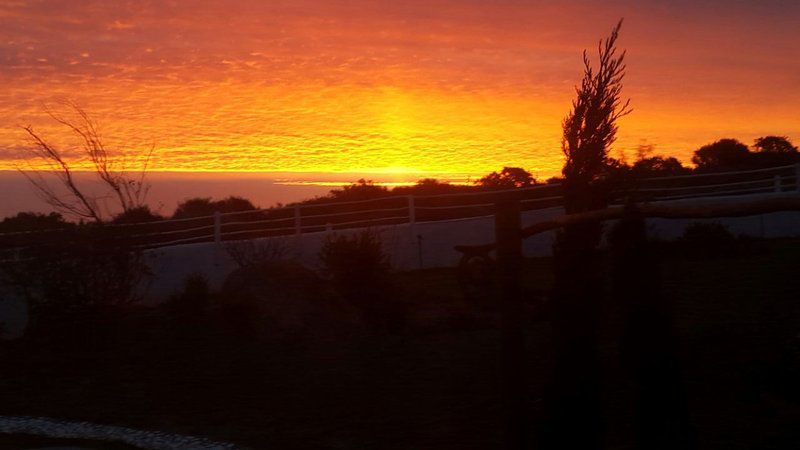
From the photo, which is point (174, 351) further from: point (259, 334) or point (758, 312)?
point (758, 312)

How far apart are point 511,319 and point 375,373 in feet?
12.0

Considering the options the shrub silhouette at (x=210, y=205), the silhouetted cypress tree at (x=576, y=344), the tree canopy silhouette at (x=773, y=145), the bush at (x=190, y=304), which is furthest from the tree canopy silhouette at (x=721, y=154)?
the silhouetted cypress tree at (x=576, y=344)

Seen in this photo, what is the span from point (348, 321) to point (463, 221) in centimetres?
966

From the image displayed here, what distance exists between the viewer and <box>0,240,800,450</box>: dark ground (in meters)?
7.87

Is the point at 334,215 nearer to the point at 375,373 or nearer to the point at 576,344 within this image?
the point at 375,373

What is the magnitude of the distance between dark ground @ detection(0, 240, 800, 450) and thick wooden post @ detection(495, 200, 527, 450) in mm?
233

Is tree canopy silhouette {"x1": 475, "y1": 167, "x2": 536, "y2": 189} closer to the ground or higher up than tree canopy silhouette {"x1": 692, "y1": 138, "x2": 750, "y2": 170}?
closer to the ground

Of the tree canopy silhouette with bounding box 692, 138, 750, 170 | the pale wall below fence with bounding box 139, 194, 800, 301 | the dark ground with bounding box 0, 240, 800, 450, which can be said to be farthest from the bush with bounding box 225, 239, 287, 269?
the tree canopy silhouette with bounding box 692, 138, 750, 170

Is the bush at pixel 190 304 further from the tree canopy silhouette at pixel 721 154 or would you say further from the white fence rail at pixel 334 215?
the tree canopy silhouette at pixel 721 154

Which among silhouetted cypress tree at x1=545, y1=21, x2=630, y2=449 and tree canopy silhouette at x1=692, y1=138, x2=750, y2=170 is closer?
silhouetted cypress tree at x1=545, y1=21, x2=630, y2=449

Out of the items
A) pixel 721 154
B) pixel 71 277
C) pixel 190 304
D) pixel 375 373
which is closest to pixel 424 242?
pixel 190 304

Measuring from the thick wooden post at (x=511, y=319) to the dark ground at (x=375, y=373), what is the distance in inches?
9.2

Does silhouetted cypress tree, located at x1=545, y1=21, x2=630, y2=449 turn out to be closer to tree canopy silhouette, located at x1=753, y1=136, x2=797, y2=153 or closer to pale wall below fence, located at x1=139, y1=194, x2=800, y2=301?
pale wall below fence, located at x1=139, y1=194, x2=800, y2=301

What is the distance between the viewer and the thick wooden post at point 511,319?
6500 millimetres
